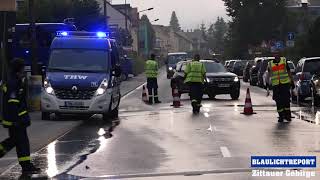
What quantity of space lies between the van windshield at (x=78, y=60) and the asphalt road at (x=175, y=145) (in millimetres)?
1565

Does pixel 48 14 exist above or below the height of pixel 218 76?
above

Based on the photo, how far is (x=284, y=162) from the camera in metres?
10.2

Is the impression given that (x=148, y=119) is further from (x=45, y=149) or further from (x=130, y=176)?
(x=130, y=176)

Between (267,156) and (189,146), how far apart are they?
7.05 feet

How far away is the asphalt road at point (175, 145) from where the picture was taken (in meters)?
10.2

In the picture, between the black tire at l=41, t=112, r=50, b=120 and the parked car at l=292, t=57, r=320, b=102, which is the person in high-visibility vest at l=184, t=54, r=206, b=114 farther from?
the parked car at l=292, t=57, r=320, b=102

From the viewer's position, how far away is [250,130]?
15.5 metres

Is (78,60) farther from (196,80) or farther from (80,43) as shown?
(196,80)

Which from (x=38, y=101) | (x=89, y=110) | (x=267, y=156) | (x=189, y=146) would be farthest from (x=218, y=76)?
(x=267, y=156)

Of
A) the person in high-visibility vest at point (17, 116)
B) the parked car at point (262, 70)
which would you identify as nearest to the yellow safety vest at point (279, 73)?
the person in high-visibility vest at point (17, 116)

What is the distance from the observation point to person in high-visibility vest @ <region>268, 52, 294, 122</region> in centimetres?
1773

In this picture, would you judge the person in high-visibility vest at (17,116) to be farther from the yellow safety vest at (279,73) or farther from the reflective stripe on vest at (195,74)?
the reflective stripe on vest at (195,74)

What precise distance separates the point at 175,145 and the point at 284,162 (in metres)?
3.25

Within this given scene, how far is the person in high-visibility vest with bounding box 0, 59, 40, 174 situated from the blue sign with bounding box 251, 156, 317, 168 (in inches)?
133
